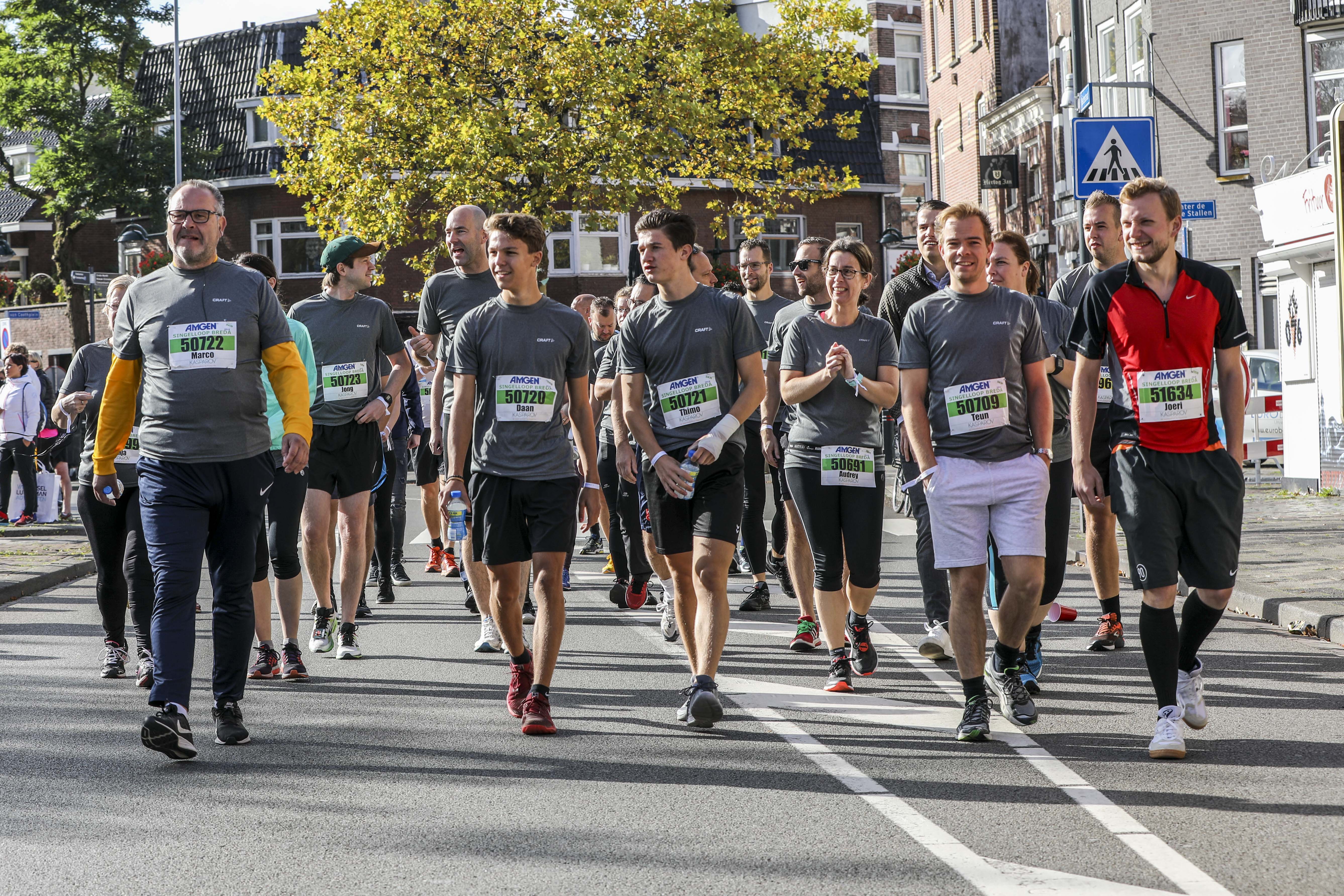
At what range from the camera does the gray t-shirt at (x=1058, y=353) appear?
7.66m

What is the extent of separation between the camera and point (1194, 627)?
6102 millimetres

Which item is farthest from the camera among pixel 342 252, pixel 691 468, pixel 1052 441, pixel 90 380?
pixel 90 380

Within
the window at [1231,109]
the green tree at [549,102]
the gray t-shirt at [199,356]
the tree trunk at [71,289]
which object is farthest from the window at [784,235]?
the gray t-shirt at [199,356]

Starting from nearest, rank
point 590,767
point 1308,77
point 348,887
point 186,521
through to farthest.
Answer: point 348,887 → point 590,767 → point 186,521 → point 1308,77

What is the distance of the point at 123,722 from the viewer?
6844 mm

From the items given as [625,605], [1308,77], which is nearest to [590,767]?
[625,605]

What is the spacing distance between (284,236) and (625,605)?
127 feet

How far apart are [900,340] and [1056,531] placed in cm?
118

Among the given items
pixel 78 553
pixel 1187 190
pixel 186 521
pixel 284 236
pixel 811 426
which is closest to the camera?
pixel 186 521

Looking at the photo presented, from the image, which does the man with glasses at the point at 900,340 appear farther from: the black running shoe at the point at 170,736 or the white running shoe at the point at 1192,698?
the black running shoe at the point at 170,736

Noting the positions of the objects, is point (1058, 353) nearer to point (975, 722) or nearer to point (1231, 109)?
point (975, 722)

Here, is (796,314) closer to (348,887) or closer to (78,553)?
(348,887)

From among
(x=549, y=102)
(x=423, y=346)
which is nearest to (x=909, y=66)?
(x=549, y=102)

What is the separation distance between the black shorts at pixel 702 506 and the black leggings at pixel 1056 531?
1261mm
